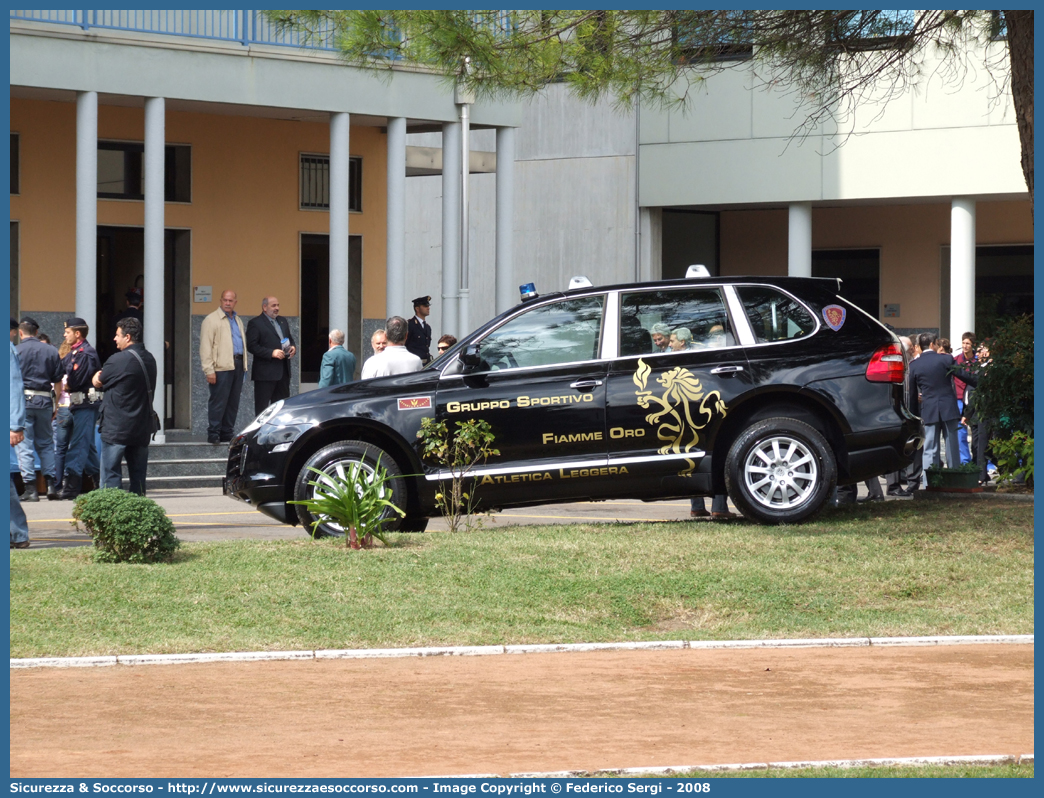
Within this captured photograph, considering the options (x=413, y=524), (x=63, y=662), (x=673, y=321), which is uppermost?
(x=673, y=321)

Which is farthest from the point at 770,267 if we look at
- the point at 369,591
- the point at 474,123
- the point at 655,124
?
the point at 369,591

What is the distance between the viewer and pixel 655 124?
28438 mm

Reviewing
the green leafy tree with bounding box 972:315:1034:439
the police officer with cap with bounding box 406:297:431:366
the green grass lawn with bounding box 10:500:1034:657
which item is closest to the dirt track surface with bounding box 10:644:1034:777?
the green grass lawn with bounding box 10:500:1034:657

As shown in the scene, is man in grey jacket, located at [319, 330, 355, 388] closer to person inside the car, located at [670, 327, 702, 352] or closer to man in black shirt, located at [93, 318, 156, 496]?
man in black shirt, located at [93, 318, 156, 496]

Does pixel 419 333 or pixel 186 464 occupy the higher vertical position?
pixel 419 333

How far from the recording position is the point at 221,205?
72.8ft

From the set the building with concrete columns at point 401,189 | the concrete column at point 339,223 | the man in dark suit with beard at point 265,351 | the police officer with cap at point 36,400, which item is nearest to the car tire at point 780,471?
the building with concrete columns at point 401,189

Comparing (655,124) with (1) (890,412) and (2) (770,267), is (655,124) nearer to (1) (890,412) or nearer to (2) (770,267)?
(2) (770,267)

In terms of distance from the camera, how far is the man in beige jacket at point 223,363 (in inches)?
777

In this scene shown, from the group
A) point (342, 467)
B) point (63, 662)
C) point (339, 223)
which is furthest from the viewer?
point (339, 223)

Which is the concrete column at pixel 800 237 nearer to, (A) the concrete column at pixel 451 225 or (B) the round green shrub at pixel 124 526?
(A) the concrete column at pixel 451 225

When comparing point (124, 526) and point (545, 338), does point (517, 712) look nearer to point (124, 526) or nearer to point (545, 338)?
point (124, 526)

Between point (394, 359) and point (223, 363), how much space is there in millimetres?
6867

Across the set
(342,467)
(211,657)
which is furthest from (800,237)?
(211,657)
